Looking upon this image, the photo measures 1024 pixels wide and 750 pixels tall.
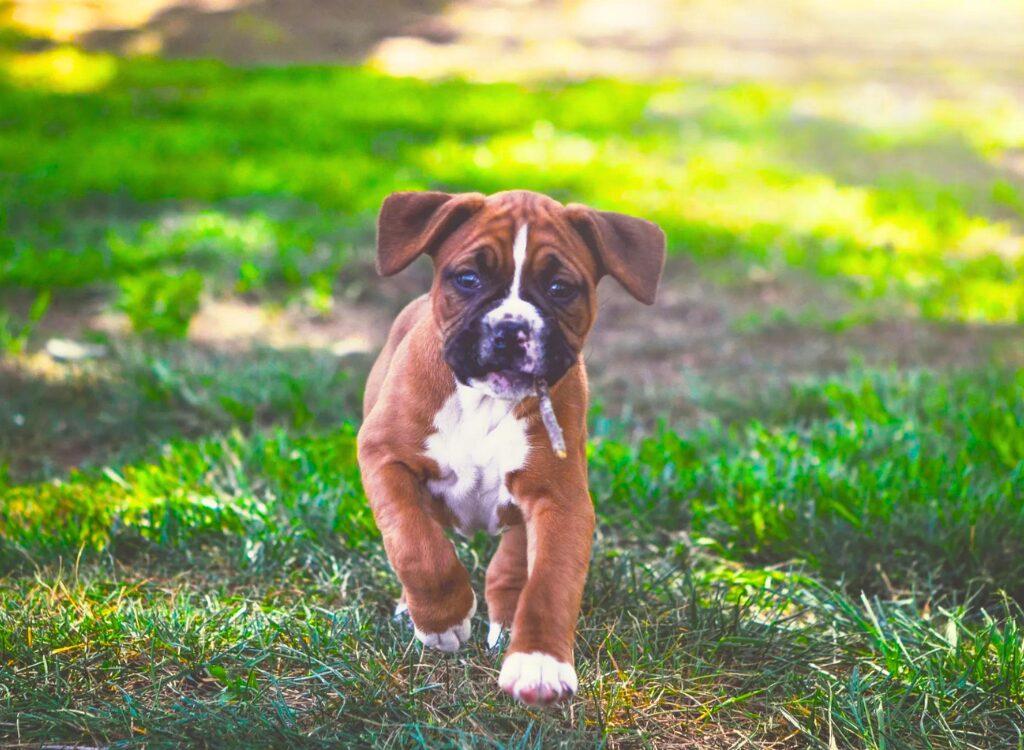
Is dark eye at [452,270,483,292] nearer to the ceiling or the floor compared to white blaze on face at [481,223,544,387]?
nearer to the ceiling

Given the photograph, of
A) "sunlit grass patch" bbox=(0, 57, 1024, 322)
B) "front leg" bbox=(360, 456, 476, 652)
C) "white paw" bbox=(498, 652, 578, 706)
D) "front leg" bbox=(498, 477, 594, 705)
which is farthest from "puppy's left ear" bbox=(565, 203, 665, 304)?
"sunlit grass patch" bbox=(0, 57, 1024, 322)

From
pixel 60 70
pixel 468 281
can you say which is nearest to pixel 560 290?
pixel 468 281

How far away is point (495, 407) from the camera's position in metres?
2.94

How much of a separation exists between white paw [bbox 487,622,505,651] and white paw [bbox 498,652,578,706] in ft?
1.42

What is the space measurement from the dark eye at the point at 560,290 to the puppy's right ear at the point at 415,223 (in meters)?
0.33

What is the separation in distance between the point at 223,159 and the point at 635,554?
7135 mm

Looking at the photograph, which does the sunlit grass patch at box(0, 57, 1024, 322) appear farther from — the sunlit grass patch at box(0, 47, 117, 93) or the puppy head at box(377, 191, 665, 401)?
the puppy head at box(377, 191, 665, 401)

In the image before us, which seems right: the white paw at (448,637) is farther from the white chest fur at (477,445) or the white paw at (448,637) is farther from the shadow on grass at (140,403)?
the shadow on grass at (140,403)

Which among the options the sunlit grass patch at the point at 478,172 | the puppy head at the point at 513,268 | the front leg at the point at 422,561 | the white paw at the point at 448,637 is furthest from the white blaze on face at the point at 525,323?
the sunlit grass patch at the point at 478,172

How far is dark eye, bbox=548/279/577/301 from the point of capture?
287 cm

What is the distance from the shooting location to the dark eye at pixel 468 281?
113 inches

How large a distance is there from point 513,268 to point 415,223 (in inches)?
15.2

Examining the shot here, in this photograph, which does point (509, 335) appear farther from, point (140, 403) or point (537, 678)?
point (140, 403)

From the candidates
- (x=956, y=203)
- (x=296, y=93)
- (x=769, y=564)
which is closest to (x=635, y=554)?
(x=769, y=564)
